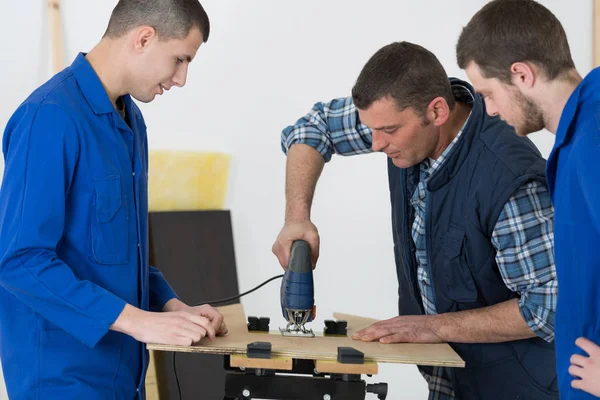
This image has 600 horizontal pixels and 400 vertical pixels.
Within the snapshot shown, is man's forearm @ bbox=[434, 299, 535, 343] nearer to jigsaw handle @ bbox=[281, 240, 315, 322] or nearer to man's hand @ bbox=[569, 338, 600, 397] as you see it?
jigsaw handle @ bbox=[281, 240, 315, 322]

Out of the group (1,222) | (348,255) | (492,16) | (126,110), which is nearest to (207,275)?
(348,255)

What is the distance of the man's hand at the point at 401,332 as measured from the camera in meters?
2.11

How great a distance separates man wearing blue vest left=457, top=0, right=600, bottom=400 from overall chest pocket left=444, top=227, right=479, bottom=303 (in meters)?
0.61

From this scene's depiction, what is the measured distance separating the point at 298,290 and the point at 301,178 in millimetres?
567

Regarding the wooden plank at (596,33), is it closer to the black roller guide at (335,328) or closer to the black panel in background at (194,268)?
the black panel in background at (194,268)

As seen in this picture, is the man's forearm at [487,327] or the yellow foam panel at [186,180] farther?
the yellow foam panel at [186,180]

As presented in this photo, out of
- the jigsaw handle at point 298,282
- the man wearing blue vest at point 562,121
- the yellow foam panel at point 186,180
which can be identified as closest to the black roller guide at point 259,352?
the jigsaw handle at point 298,282

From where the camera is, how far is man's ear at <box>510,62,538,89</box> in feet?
Answer: 5.25

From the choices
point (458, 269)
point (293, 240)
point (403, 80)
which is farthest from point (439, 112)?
point (293, 240)

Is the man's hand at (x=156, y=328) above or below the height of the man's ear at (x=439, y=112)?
below

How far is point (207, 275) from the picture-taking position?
3938mm

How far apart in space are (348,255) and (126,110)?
90.6 inches

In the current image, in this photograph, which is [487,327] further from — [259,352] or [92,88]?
[92,88]

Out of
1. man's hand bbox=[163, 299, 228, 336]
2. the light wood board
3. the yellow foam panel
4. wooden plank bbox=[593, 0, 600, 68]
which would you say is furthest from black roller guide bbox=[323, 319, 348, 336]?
wooden plank bbox=[593, 0, 600, 68]
